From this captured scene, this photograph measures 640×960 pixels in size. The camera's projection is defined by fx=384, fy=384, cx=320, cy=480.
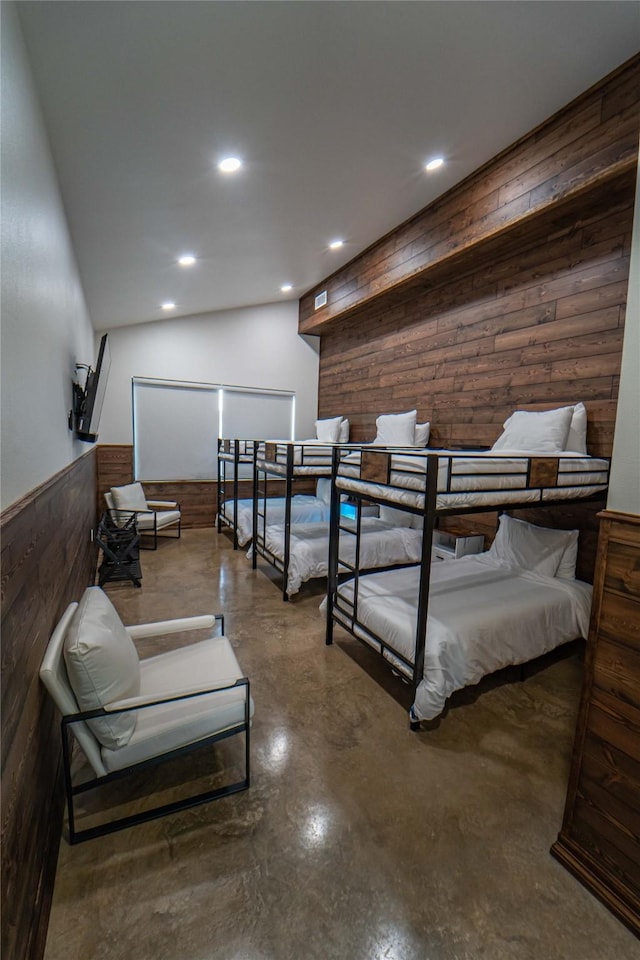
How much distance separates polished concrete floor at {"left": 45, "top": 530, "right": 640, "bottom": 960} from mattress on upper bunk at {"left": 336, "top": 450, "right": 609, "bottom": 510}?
1.24m

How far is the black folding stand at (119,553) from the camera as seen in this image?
3.79 metres

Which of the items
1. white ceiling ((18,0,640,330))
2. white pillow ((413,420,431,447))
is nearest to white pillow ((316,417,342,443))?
white pillow ((413,420,431,447))

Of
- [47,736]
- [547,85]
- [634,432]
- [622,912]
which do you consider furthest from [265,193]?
[622,912]

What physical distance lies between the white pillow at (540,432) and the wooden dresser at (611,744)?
5.10ft

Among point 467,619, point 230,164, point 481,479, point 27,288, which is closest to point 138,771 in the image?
point 467,619

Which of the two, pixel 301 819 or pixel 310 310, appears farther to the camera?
pixel 310 310

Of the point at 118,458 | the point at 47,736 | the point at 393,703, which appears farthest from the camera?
the point at 118,458

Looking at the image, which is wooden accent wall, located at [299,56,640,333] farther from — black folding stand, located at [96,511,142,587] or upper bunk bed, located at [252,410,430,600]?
black folding stand, located at [96,511,142,587]

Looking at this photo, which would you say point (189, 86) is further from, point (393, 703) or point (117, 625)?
point (393, 703)

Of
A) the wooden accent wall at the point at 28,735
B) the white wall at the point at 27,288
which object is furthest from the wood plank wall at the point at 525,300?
the wooden accent wall at the point at 28,735

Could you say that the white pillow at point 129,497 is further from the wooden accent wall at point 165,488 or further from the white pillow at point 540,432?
the white pillow at point 540,432

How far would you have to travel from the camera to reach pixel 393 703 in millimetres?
2258

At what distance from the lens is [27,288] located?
4.55 ft

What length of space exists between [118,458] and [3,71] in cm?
497
